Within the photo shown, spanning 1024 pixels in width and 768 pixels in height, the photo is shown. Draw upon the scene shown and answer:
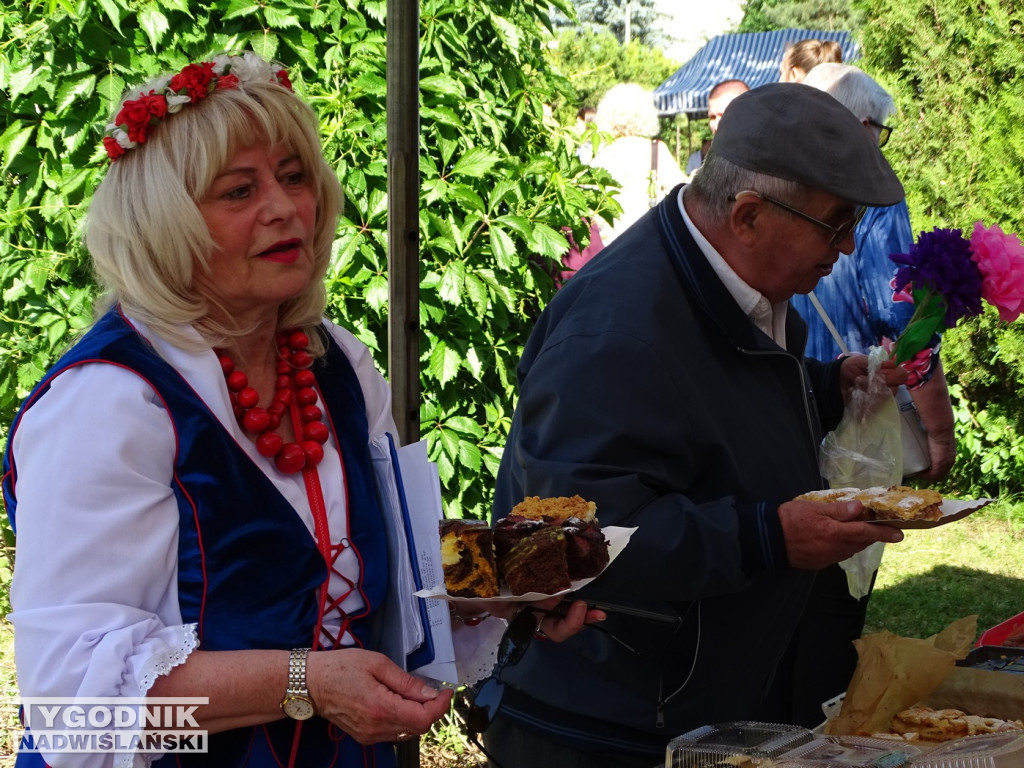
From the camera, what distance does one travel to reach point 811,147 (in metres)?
2.16

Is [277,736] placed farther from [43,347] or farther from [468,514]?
[43,347]

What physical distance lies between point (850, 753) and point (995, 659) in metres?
0.72

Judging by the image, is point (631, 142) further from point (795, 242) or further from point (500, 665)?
point (500, 665)

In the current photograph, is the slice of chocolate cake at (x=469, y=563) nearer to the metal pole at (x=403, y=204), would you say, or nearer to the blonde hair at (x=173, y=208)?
the blonde hair at (x=173, y=208)

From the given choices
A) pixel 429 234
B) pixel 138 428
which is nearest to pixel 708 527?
pixel 138 428

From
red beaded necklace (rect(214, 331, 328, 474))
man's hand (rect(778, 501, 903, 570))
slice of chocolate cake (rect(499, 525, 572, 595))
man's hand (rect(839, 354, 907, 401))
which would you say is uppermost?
man's hand (rect(839, 354, 907, 401))

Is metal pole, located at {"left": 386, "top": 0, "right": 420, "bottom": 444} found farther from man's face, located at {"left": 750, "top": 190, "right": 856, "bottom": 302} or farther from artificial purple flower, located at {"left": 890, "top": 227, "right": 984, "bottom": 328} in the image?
artificial purple flower, located at {"left": 890, "top": 227, "right": 984, "bottom": 328}

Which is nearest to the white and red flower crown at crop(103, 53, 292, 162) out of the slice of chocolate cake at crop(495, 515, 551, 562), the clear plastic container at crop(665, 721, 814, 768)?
the slice of chocolate cake at crop(495, 515, 551, 562)

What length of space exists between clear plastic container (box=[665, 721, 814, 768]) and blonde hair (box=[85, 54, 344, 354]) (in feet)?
3.37

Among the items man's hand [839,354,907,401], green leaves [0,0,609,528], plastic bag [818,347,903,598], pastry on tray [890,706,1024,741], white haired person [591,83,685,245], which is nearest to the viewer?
pastry on tray [890,706,1024,741]

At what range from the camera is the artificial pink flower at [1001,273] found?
101 inches

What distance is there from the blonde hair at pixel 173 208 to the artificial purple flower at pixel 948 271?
1.55 meters

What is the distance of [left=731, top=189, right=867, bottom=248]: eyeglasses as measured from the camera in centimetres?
218

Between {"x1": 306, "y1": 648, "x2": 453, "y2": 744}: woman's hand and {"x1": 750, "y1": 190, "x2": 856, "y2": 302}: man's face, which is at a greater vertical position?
{"x1": 750, "y1": 190, "x2": 856, "y2": 302}: man's face
